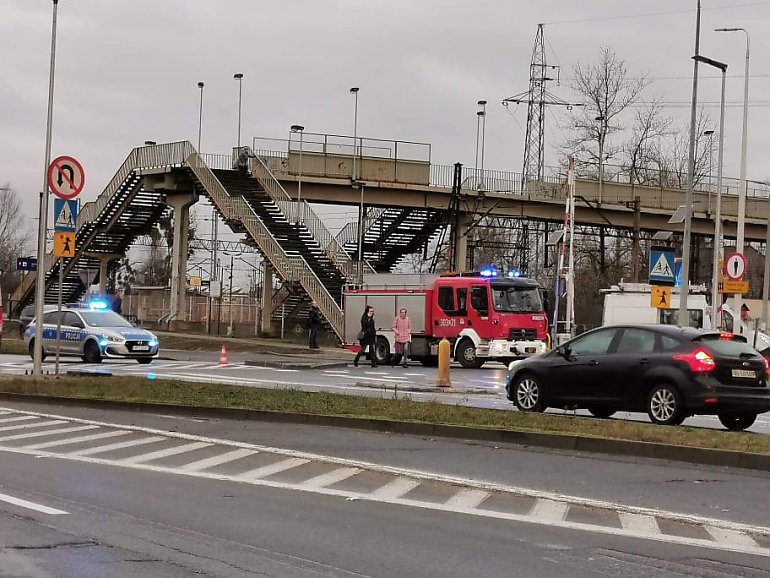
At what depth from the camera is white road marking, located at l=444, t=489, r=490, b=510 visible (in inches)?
347

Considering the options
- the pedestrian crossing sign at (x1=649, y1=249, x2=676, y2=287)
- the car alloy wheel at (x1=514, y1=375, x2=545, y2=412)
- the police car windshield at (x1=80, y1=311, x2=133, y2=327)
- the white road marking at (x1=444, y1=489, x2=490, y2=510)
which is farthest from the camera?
the police car windshield at (x1=80, y1=311, x2=133, y2=327)

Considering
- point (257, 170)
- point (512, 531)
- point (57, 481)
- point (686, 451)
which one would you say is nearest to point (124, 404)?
point (57, 481)

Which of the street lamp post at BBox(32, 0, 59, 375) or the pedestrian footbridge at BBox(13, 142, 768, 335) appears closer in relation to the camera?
the street lamp post at BBox(32, 0, 59, 375)

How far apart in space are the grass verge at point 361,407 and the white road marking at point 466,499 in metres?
3.50

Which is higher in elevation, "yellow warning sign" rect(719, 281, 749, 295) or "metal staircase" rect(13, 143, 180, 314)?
"metal staircase" rect(13, 143, 180, 314)

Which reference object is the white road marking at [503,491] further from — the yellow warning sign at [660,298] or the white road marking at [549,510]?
the yellow warning sign at [660,298]

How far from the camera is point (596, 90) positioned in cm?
6481

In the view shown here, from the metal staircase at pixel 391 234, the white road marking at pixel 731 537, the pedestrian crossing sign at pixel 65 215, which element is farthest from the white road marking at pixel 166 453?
the metal staircase at pixel 391 234

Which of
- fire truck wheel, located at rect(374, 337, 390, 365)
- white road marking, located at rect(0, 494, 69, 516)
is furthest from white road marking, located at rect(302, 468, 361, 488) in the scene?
fire truck wheel, located at rect(374, 337, 390, 365)

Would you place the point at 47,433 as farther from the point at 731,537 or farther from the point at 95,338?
the point at 95,338

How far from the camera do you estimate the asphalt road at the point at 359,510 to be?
Answer: 670 centimetres

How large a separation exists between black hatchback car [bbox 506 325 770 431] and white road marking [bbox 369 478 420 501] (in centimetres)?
573

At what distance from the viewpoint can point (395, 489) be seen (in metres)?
9.66

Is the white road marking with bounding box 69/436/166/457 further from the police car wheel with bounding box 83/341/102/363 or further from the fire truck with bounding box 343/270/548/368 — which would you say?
the fire truck with bounding box 343/270/548/368
